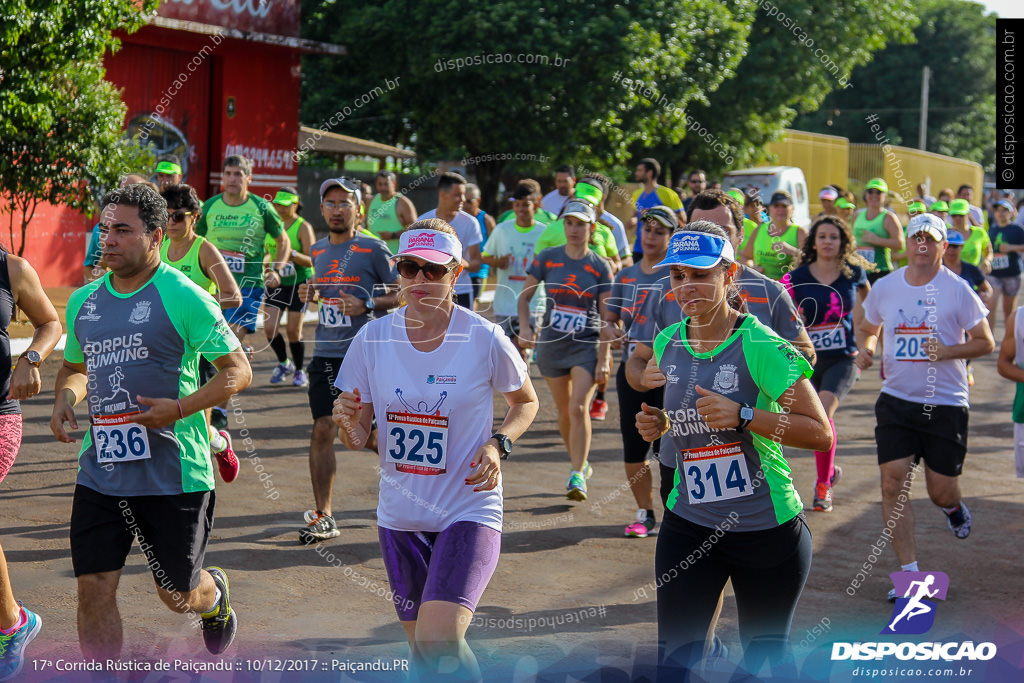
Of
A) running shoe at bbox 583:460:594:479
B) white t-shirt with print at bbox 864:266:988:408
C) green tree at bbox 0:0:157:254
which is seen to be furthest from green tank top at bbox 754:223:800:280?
green tree at bbox 0:0:157:254

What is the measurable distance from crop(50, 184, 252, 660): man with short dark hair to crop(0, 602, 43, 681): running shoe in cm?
62

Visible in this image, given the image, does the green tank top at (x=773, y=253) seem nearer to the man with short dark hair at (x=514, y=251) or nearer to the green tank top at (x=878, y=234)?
the man with short dark hair at (x=514, y=251)

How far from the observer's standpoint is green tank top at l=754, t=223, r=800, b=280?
408 inches

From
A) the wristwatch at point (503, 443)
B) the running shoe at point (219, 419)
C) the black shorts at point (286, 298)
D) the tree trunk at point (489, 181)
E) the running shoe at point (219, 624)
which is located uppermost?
the tree trunk at point (489, 181)

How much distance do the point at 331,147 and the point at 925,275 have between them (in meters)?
19.4

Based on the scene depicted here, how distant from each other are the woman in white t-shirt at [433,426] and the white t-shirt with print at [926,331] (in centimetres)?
323

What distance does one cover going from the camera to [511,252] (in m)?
10.7

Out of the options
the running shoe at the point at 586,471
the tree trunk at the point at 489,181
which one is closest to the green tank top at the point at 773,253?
the running shoe at the point at 586,471

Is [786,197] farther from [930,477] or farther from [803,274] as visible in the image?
[930,477]

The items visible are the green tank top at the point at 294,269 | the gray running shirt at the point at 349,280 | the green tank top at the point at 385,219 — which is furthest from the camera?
the green tank top at the point at 385,219

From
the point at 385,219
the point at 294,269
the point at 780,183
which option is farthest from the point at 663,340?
the point at 780,183

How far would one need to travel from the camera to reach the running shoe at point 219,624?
477cm

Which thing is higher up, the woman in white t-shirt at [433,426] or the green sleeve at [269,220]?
the green sleeve at [269,220]

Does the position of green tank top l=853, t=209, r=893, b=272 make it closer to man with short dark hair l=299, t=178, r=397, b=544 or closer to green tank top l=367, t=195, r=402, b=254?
green tank top l=367, t=195, r=402, b=254
